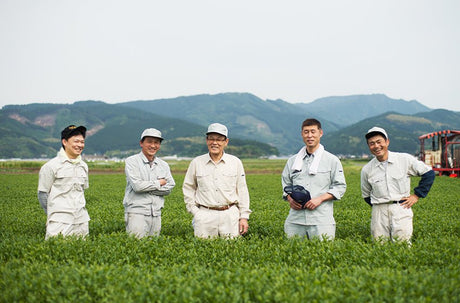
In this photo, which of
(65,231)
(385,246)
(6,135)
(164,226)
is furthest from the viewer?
(6,135)

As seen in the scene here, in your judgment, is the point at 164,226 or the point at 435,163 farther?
the point at 435,163

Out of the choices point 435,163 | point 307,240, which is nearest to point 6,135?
point 435,163

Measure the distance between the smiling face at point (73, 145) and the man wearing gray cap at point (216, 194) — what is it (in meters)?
1.84

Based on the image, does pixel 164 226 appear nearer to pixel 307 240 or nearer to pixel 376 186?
pixel 307 240

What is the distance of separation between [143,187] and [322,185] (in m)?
2.96

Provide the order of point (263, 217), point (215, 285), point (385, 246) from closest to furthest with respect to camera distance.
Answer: point (215, 285)
point (385, 246)
point (263, 217)

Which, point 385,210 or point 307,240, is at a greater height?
point 385,210

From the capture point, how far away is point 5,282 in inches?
163

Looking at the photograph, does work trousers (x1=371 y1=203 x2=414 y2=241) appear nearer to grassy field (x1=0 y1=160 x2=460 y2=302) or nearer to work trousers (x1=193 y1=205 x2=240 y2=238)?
grassy field (x1=0 y1=160 x2=460 y2=302)

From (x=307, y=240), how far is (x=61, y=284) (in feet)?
11.0

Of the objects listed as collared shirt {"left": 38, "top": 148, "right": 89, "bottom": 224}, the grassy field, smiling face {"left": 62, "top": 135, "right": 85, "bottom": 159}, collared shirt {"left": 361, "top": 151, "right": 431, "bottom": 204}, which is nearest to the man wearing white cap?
collared shirt {"left": 361, "top": 151, "right": 431, "bottom": 204}

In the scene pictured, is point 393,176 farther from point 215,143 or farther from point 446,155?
point 446,155

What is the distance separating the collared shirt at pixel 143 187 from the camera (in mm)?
6145

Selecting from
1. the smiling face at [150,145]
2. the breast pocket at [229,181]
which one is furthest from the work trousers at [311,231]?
the smiling face at [150,145]
